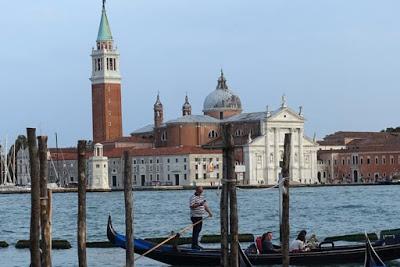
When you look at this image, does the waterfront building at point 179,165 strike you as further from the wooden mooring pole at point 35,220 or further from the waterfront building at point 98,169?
the wooden mooring pole at point 35,220

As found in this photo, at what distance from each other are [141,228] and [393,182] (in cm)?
5037

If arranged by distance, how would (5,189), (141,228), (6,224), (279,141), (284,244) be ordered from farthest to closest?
(279,141), (5,189), (6,224), (141,228), (284,244)

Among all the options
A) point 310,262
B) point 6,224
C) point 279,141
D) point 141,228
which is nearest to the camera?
point 310,262

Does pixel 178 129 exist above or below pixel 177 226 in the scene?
above

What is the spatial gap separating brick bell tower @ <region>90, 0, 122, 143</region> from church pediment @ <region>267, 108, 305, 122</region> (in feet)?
33.3

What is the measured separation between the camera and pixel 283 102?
72.5m

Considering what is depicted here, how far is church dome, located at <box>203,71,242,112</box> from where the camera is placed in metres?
75.9

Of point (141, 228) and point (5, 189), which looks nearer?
point (141, 228)

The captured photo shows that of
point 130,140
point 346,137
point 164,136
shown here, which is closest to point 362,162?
point 346,137

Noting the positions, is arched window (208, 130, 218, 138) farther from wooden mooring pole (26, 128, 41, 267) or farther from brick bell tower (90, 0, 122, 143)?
wooden mooring pole (26, 128, 41, 267)

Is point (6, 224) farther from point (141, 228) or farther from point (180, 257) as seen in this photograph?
point (180, 257)

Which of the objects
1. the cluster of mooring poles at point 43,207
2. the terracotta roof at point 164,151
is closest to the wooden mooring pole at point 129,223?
the cluster of mooring poles at point 43,207

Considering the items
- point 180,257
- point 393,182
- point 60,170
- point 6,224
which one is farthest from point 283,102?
point 180,257

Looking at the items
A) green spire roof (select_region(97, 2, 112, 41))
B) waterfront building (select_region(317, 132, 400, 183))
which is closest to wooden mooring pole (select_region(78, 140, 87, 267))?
waterfront building (select_region(317, 132, 400, 183))
